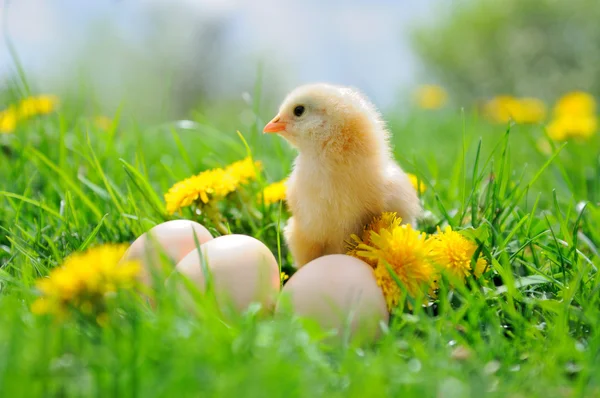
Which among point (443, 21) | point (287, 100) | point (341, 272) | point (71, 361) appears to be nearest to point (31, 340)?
point (71, 361)

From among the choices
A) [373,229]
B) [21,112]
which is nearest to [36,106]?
[21,112]

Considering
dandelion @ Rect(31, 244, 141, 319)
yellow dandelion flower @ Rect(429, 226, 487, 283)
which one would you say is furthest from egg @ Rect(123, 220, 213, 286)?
yellow dandelion flower @ Rect(429, 226, 487, 283)

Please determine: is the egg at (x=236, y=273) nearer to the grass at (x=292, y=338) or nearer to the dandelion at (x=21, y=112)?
the grass at (x=292, y=338)

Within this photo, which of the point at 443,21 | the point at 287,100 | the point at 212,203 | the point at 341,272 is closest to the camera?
the point at 341,272

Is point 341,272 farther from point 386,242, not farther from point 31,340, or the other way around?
point 31,340

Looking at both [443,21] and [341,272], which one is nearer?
[341,272]

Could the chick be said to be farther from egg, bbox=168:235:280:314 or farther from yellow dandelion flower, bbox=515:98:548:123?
yellow dandelion flower, bbox=515:98:548:123

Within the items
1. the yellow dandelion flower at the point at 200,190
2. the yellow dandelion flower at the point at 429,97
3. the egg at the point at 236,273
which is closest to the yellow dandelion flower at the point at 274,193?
the yellow dandelion flower at the point at 200,190

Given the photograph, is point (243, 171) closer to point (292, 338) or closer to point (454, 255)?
point (454, 255)
